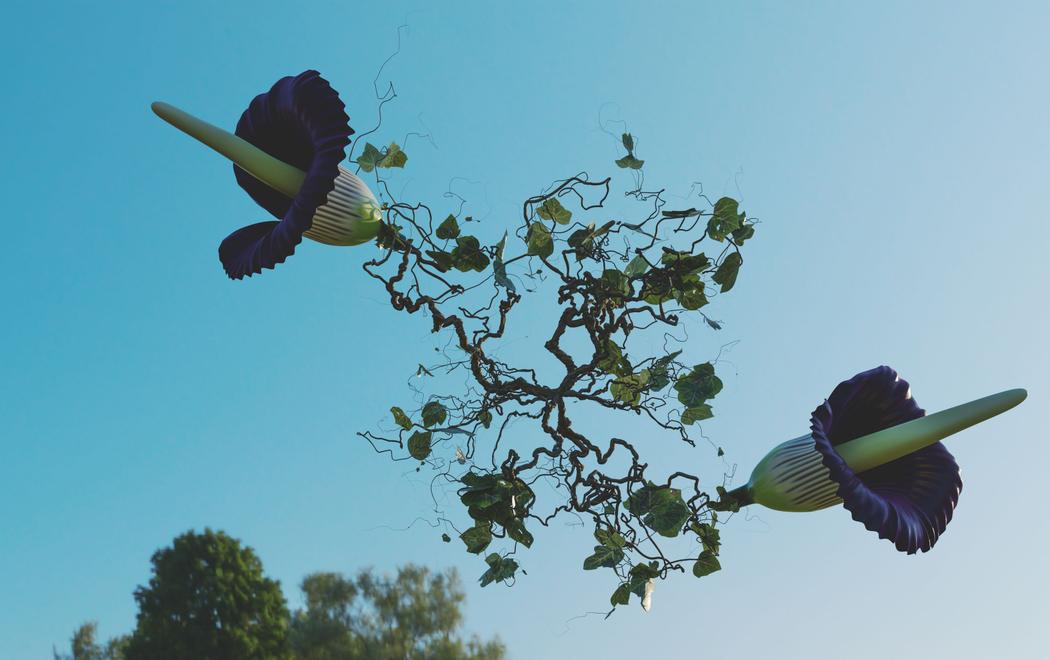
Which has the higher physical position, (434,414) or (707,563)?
(434,414)

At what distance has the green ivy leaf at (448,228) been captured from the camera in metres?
2.38

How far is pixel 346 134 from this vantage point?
2197 mm

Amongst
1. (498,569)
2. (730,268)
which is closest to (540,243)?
(730,268)

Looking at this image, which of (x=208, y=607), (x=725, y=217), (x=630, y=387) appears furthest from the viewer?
(x=208, y=607)

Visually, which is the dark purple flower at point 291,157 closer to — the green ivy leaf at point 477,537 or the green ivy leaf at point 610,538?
the green ivy leaf at point 477,537

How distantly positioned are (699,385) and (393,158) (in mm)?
880

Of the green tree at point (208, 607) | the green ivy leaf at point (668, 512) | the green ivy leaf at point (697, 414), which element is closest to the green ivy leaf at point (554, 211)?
the green ivy leaf at point (697, 414)

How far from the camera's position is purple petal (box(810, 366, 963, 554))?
215cm

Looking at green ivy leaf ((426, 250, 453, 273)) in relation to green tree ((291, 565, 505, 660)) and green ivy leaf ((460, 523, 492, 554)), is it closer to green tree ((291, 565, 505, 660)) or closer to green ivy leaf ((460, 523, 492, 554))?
green ivy leaf ((460, 523, 492, 554))

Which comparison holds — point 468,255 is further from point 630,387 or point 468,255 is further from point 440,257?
point 630,387

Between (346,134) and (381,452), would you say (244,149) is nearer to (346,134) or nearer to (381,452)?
(346,134)

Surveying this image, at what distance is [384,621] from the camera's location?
1684cm

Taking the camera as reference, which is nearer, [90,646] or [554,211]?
[554,211]

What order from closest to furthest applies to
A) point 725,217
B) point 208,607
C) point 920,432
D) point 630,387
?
point 920,432, point 725,217, point 630,387, point 208,607
